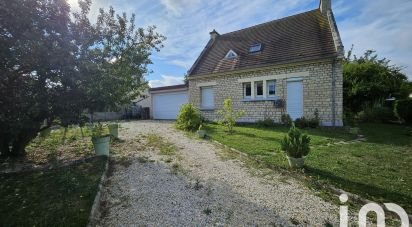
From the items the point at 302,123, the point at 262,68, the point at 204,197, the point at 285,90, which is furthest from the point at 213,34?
the point at 204,197

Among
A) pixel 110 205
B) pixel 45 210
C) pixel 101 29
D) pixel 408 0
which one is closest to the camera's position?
pixel 45 210

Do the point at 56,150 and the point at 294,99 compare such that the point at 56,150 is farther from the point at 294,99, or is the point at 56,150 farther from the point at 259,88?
the point at 294,99

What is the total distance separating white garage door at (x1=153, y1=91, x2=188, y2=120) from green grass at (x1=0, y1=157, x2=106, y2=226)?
45.2ft

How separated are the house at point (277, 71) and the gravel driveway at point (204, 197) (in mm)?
8021

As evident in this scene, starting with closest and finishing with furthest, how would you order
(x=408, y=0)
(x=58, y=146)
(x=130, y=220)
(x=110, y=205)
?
(x=130, y=220)
(x=110, y=205)
(x=58, y=146)
(x=408, y=0)

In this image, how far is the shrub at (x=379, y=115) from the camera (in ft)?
49.8

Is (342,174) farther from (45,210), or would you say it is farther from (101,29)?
(101,29)

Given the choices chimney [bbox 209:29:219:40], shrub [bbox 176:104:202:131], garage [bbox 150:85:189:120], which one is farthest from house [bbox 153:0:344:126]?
shrub [bbox 176:104:202:131]

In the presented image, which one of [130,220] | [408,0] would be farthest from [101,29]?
[408,0]

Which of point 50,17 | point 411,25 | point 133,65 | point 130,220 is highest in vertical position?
point 411,25

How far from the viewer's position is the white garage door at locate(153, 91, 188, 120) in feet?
64.1

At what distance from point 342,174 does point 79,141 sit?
363 inches

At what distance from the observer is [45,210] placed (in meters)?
3.76

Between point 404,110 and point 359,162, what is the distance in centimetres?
1101
